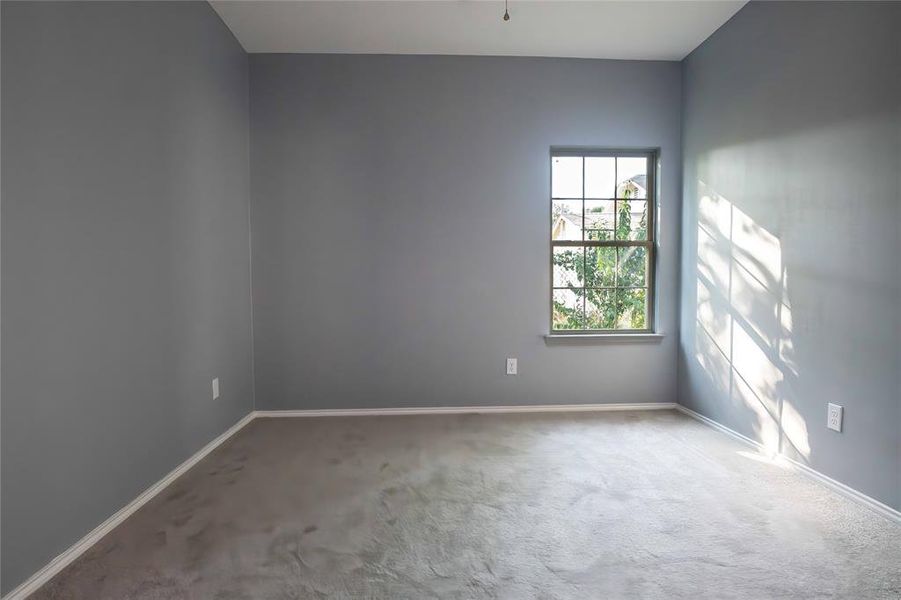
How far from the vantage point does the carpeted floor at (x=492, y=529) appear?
1.58 meters

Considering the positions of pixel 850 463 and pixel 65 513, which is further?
pixel 850 463

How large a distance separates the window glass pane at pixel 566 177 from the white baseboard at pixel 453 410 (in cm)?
170

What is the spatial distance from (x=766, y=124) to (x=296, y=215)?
320cm

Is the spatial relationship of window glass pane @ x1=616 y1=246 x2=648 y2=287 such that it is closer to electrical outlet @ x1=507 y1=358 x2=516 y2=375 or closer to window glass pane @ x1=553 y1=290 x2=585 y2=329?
window glass pane @ x1=553 y1=290 x2=585 y2=329

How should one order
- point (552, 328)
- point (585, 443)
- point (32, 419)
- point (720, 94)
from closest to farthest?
point (32, 419) → point (585, 443) → point (720, 94) → point (552, 328)

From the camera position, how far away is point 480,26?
121 inches

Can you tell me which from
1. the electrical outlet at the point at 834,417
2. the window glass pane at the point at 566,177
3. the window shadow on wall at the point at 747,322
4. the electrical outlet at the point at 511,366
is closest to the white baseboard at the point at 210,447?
the electrical outlet at the point at 511,366

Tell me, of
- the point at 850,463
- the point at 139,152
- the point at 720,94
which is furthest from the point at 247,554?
the point at 720,94

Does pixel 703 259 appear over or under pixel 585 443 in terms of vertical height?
over

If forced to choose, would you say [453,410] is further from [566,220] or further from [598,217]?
[598,217]

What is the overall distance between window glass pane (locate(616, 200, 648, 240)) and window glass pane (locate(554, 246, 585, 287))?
14.2 inches

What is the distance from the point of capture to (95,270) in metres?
1.85

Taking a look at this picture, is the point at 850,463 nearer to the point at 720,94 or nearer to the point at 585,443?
the point at 585,443

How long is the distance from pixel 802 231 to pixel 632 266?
1.30 meters
